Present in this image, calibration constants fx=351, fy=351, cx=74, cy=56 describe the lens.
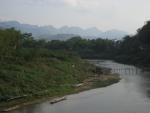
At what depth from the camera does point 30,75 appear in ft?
124

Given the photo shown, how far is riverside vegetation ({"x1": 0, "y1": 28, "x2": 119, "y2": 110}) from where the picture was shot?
32.3 m

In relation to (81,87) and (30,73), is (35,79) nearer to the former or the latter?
(30,73)

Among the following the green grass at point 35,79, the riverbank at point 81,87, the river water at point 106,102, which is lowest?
the river water at point 106,102

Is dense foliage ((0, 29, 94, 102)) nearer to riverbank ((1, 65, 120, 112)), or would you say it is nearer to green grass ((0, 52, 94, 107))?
green grass ((0, 52, 94, 107))

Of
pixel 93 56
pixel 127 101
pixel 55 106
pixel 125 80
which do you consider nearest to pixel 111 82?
pixel 125 80

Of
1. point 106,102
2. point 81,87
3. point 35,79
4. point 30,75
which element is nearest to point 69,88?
point 81,87

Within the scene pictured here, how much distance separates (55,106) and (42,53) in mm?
25134

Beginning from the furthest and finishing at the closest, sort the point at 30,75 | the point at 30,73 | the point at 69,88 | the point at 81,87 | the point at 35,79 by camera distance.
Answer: the point at 81,87 → the point at 69,88 → the point at 30,73 → the point at 30,75 → the point at 35,79

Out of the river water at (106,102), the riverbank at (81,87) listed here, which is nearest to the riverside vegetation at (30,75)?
the riverbank at (81,87)

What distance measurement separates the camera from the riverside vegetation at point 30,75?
106 feet

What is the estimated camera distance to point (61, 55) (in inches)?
2351

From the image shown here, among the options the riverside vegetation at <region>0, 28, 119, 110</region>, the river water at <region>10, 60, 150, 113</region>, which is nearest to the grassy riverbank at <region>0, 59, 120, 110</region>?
the riverside vegetation at <region>0, 28, 119, 110</region>

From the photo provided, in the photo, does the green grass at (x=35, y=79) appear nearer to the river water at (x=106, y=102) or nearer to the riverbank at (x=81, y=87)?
the riverbank at (x=81, y=87)

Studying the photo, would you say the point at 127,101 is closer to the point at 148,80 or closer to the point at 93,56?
the point at 148,80
